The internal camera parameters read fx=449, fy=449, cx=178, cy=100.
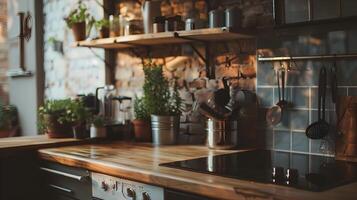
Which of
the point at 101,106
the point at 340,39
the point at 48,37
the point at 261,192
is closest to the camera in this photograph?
the point at 261,192

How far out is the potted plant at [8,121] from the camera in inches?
155

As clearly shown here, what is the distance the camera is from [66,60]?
3688 millimetres

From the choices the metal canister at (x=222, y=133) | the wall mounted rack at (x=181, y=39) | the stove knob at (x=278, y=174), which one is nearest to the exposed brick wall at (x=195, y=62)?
the wall mounted rack at (x=181, y=39)

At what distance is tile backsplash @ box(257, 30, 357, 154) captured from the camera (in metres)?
2.04

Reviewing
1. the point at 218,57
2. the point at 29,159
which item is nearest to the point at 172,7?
the point at 218,57

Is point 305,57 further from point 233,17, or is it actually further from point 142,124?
point 142,124

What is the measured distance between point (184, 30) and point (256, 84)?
500mm

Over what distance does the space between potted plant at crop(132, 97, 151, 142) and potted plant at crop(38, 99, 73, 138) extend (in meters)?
0.44

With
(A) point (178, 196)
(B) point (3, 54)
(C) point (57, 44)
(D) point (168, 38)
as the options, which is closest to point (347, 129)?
(A) point (178, 196)

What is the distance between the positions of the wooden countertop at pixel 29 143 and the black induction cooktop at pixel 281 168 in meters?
0.95

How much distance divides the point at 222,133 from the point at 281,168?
57cm

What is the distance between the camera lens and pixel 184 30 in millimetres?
2496

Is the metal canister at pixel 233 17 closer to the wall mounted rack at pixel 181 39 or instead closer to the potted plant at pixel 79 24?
the wall mounted rack at pixel 181 39

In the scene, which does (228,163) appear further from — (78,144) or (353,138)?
(78,144)
